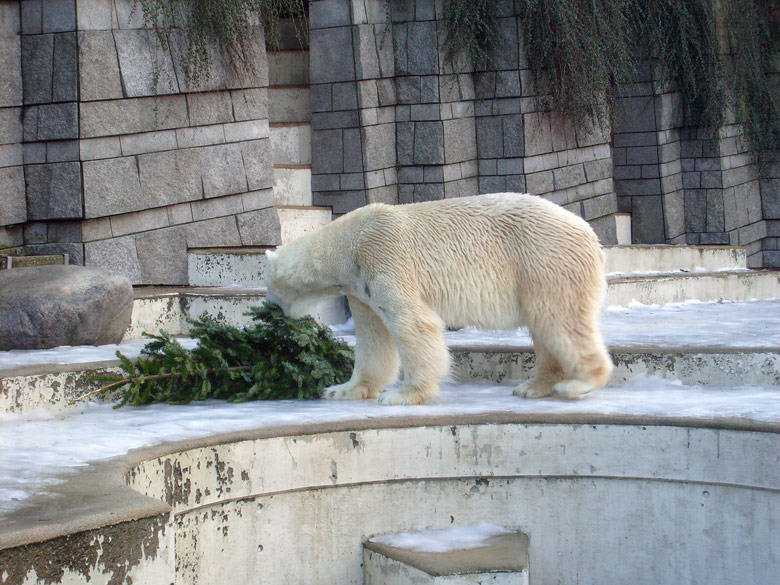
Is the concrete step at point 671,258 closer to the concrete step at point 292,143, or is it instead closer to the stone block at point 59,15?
the concrete step at point 292,143

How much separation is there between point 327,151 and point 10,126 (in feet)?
9.33

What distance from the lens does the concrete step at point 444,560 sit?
11.0 feet

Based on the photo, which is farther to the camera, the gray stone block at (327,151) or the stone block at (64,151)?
the gray stone block at (327,151)

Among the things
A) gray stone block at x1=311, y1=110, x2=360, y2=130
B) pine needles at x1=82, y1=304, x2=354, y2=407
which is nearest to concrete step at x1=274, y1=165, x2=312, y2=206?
gray stone block at x1=311, y1=110, x2=360, y2=130

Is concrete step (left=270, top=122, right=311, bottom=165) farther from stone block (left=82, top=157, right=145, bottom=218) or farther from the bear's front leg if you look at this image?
the bear's front leg

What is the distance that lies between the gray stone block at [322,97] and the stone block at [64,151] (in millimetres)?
2578

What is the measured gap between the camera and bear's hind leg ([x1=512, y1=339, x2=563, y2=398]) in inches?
177

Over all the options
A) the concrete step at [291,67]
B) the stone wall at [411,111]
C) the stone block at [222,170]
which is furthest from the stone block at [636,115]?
the stone block at [222,170]

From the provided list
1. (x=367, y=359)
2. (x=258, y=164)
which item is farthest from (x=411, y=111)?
(x=367, y=359)

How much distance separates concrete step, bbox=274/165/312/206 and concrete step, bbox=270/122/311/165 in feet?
0.66

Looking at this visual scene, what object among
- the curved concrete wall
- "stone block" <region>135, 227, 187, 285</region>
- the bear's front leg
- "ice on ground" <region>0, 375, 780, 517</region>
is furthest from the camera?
"stone block" <region>135, 227, 187, 285</region>

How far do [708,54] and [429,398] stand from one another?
7.86 m

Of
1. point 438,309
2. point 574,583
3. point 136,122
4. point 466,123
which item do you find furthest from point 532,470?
point 466,123

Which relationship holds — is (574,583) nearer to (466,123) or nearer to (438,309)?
(438,309)
